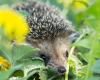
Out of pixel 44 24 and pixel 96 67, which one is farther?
pixel 44 24

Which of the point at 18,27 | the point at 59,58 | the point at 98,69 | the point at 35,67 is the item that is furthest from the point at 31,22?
the point at 18,27

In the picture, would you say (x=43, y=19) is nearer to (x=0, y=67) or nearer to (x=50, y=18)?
(x=50, y=18)

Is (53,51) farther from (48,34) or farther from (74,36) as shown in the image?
(74,36)

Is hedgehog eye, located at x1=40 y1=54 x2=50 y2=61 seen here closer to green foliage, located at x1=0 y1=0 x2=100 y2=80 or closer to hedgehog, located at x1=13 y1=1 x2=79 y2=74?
hedgehog, located at x1=13 y1=1 x2=79 y2=74

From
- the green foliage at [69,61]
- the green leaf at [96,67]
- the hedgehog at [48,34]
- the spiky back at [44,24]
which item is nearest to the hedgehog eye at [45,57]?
the hedgehog at [48,34]

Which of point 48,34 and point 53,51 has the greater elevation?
point 48,34

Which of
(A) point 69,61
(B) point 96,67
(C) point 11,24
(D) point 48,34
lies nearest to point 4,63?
(A) point 69,61

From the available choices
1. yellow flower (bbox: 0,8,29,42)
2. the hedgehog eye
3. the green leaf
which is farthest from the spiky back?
yellow flower (bbox: 0,8,29,42)

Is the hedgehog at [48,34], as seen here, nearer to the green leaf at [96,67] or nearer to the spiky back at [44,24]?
the spiky back at [44,24]
